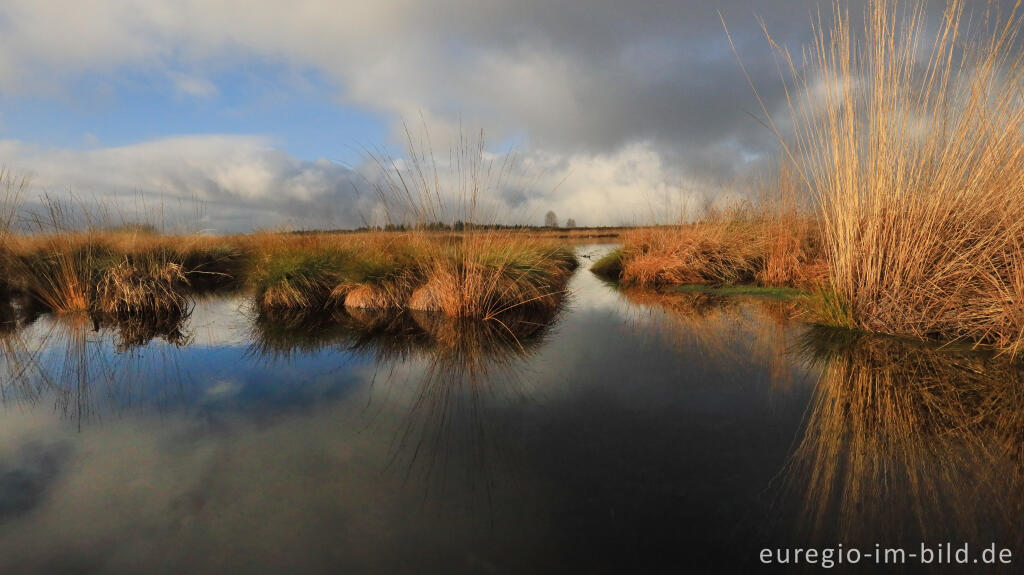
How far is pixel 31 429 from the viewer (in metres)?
2.24

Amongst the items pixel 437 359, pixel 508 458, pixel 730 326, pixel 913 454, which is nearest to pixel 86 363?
pixel 437 359

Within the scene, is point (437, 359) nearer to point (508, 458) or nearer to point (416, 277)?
point (508, 458)

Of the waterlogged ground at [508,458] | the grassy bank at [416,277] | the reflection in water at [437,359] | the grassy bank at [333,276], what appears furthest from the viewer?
the grassy bank at [333,276]

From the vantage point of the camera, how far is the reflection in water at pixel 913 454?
1.33m

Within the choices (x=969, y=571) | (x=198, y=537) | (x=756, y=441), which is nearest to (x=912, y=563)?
(x=969, y=571)

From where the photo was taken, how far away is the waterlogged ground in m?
1.31

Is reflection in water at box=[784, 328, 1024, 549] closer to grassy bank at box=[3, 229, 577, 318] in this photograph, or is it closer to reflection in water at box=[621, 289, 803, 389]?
reflection in water at box=[621, 289, 803, 389]

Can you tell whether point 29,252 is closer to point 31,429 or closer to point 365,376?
point 31,429

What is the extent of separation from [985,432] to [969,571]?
108cm

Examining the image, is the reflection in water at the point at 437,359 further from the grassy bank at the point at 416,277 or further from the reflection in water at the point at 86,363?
the reflection in water at the point at 86,363

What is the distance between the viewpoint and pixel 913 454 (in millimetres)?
1714

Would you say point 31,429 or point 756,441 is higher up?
point 756,441

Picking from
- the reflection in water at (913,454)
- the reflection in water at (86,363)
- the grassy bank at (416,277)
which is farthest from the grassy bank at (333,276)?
the reflection in water at (913,454)

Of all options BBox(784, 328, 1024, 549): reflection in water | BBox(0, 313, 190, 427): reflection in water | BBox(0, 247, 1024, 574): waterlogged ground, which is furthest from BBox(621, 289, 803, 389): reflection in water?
BBox(0, 313, 190, 427): reflection in water
